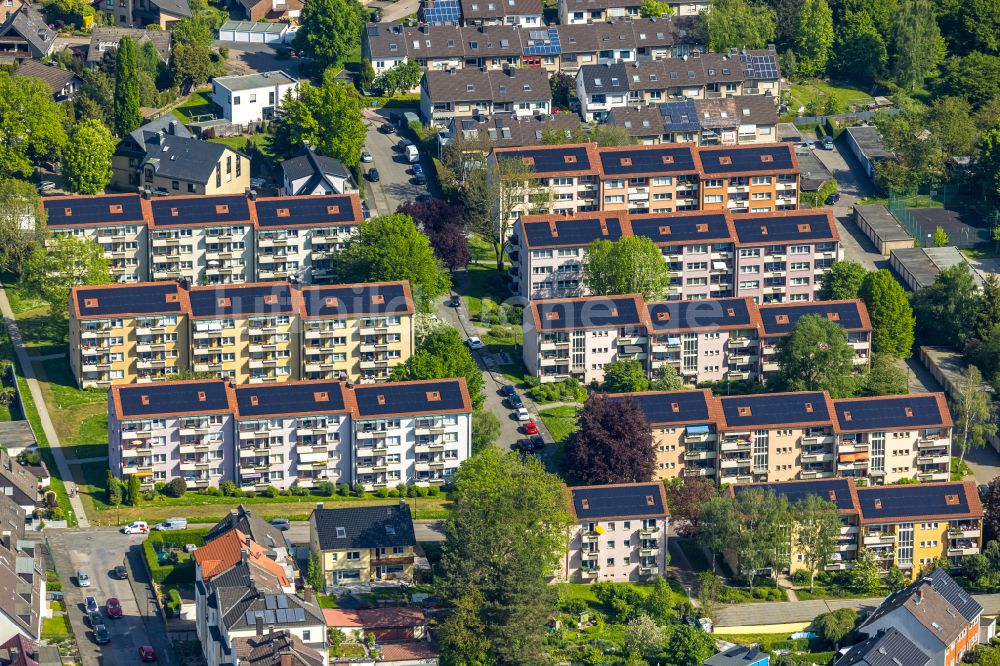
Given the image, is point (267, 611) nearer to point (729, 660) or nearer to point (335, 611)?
point (335, 611)

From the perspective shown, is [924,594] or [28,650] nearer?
[28,650]

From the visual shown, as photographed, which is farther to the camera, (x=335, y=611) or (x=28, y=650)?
(x=335, y=611)

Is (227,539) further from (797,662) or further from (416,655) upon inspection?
(797,662)

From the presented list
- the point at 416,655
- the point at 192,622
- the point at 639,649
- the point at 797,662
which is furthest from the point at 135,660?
the point at 797,662

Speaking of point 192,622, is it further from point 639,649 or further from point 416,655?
point 639,649

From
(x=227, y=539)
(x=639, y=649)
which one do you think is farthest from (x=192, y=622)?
(x=639, y=649)

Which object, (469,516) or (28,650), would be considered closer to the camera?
(28,650)

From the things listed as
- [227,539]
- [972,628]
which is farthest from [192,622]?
[972,628]
